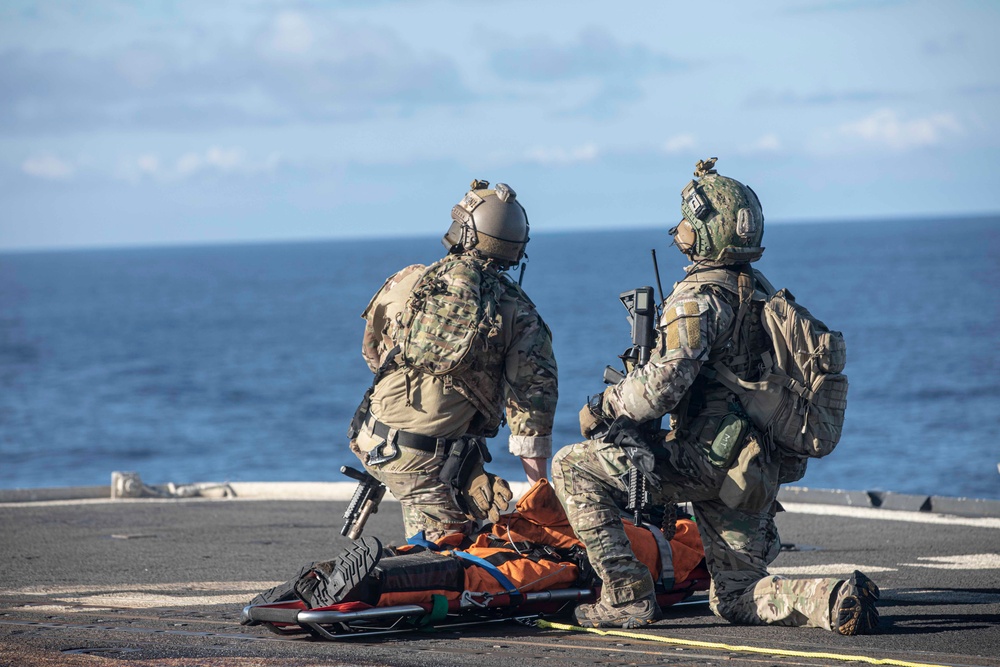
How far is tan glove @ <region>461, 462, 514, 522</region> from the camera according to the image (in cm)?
716

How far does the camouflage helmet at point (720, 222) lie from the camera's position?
6.64 metres

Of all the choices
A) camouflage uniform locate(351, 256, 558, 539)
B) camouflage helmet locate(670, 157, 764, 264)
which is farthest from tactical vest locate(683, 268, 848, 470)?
camouflage uniform locate(351, 256, 558, 539)

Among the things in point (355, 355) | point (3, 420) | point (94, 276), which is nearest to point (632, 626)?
point (3, 420)

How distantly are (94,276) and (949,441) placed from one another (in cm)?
17197

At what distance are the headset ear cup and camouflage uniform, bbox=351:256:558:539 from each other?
35.7 inches

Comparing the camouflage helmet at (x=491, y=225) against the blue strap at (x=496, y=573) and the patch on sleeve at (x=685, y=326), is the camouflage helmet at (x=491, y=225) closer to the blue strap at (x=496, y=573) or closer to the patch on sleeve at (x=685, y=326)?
the patch on sleeve at (x=685, y=326)

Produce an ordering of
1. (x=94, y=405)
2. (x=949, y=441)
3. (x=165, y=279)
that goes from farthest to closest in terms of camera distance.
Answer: (x=165, y=279)
(x=94, y=405)
(x=949, y=441)

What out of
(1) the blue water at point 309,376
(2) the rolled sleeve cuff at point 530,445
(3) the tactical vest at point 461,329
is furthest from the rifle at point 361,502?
(1) the blue water at point 309,376

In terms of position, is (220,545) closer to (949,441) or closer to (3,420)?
(949,441)

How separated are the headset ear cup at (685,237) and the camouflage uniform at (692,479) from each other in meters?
0.11

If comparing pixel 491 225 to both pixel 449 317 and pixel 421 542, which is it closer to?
pixel 449 317

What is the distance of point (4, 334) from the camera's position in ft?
311

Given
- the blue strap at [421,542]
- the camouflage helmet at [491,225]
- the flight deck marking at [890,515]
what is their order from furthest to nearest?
1. the flight deck marking at [890,515]
2. the camouflage helmet at [491,225]
3. the blue strap at [421,542]

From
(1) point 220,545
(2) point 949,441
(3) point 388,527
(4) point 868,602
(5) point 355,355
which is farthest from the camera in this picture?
(5) point 355,355
